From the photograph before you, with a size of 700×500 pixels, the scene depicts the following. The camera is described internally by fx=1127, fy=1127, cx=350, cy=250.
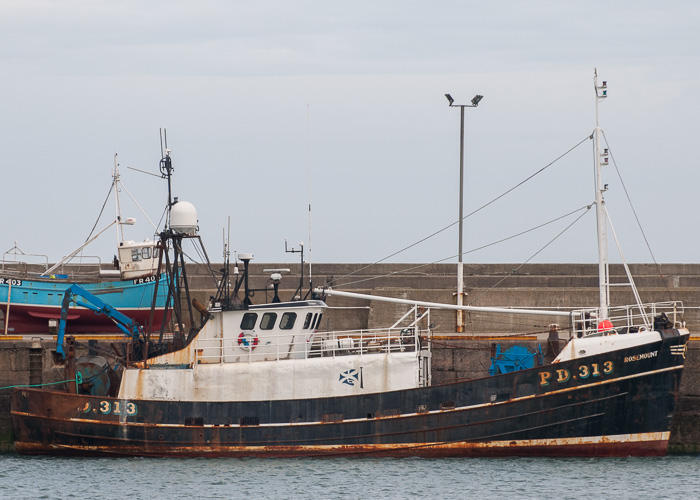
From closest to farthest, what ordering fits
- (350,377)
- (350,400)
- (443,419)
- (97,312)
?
(443,419)
(350,400)
(350,377)
(97,312)

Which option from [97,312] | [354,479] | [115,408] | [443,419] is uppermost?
[97,312]

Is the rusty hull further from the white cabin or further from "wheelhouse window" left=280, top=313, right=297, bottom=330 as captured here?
"wheelhouse window" left=280, top=313, right=297, bottom=330

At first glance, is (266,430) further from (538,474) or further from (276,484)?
(538,474)

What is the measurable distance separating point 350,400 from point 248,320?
108 inches

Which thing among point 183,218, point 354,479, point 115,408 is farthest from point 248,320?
point 354,479

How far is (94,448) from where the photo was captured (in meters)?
22.3

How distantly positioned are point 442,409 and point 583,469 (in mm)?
2813

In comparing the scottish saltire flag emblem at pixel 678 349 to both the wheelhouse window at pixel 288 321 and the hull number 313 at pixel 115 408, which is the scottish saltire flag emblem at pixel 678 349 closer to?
the wheelhouse window at pixel 288 321

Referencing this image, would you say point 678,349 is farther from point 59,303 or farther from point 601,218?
point 59,303

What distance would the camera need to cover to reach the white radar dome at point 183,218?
22828 mm

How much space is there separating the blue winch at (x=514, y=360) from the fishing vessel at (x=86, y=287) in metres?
11.2

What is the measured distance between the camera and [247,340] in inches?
890

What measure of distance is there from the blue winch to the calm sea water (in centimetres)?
188

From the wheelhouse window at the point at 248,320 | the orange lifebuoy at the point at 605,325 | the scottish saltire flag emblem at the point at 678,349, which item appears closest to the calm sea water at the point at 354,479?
the scottish saltire flag emblem at the point at 678,349
